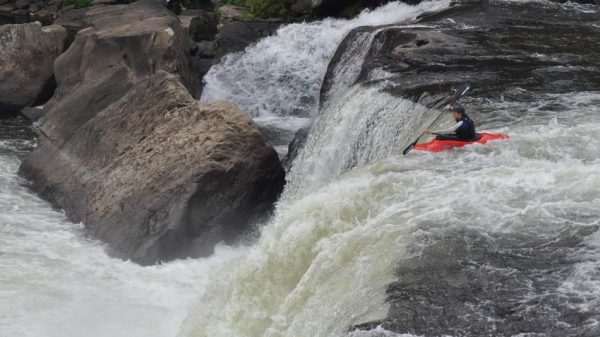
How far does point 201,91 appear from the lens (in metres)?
17.9

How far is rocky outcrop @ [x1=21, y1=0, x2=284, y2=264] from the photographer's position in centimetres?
1095

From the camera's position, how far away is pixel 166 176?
11.3m

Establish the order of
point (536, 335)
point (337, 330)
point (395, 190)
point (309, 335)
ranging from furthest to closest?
point (395, 190), point (309, 335), point (337, 330), point (536, 335)

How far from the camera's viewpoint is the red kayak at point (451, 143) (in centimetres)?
927

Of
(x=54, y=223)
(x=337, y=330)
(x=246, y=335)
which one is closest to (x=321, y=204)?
(x=246, y=335)

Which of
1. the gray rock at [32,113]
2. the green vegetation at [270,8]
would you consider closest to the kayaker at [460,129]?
the gray rock at [32,113]

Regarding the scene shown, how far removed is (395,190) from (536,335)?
2743 millimetres

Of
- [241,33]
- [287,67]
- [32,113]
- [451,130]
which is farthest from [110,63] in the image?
[451,130]

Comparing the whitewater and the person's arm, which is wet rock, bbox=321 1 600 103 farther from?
the person's arm

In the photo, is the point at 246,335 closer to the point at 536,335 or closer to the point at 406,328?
the point at 406,328

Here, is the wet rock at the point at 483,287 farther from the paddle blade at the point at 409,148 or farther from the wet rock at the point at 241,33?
the wet rock at the point at 241,33

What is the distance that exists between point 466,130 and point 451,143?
0.22m

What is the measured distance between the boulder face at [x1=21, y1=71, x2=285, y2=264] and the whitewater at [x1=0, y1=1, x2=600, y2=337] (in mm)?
287

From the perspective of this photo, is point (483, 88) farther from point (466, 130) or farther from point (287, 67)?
point (287, 67)
